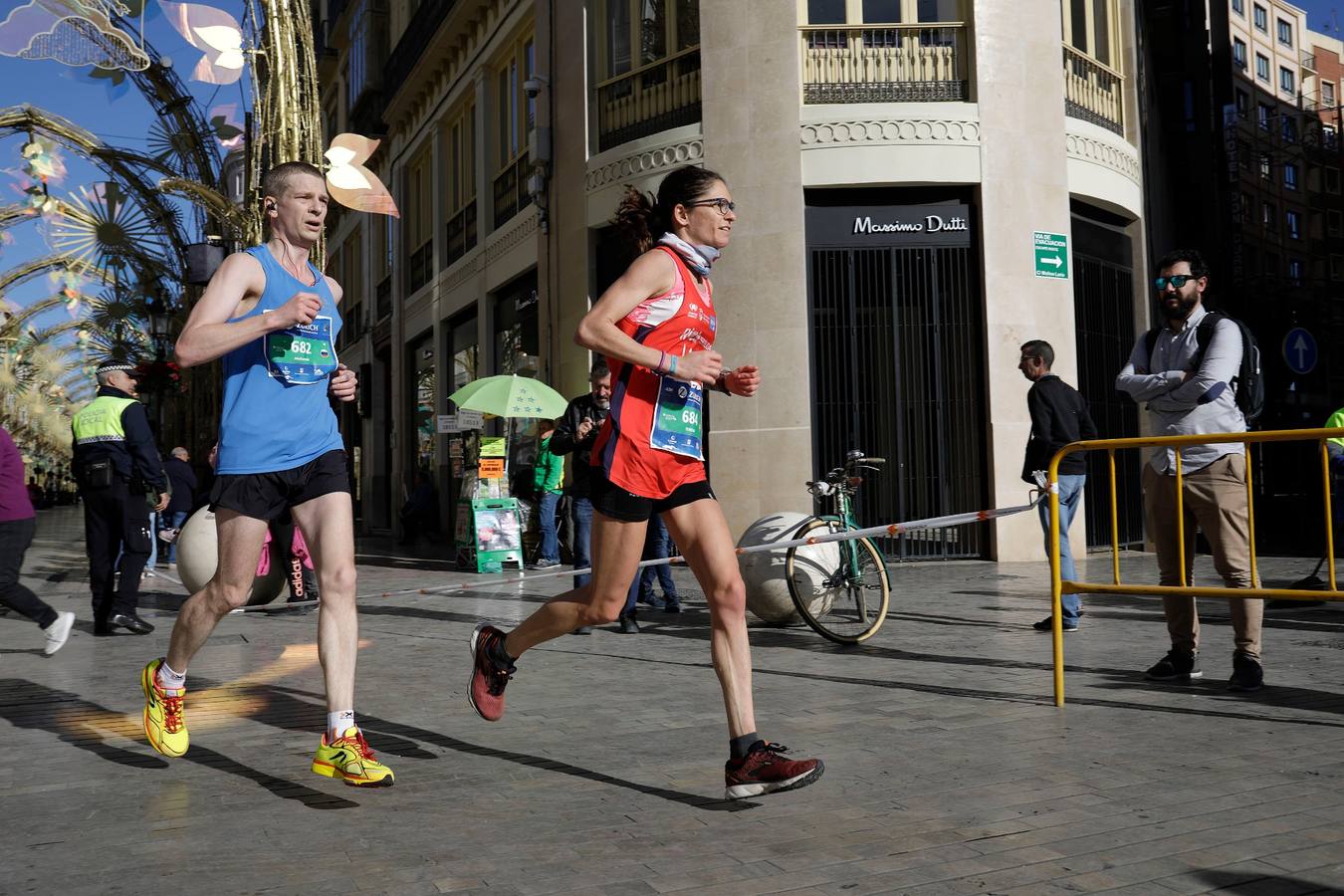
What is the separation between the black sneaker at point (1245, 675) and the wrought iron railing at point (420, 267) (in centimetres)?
2256

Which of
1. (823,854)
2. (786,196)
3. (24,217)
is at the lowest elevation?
(823,854)

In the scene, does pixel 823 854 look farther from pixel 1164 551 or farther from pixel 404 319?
pixel 404 319

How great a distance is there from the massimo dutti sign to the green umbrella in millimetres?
3738

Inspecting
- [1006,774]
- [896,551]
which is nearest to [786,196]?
[896,551]

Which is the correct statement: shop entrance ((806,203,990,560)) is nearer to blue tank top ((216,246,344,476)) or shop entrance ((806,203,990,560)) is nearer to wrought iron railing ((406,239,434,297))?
blue tank top ((216,246,344,476))

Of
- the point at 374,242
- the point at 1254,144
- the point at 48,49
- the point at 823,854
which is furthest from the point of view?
the point at 1254,144

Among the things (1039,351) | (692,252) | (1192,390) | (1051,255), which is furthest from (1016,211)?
(692,252)

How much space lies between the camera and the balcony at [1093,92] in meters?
16.0

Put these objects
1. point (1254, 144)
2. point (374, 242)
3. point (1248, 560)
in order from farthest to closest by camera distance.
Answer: point (1254, 144), point (374, 242), point (1248, 560)

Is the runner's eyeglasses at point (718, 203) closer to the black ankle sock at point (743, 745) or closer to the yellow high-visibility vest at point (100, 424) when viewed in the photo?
the black ankle sock at point (743, 745)

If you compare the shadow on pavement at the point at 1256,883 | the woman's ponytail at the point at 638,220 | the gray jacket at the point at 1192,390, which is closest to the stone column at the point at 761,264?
the gray jacket at the point at 1192,390

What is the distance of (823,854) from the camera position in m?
3.29

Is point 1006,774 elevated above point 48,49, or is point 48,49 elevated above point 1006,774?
point 48,49

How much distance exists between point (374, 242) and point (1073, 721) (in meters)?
29.5
